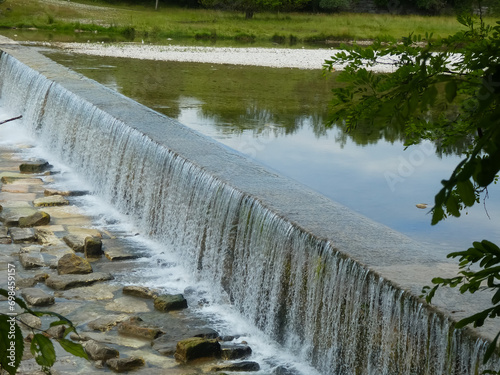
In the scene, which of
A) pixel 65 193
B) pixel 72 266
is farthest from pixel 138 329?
pixel 65 193

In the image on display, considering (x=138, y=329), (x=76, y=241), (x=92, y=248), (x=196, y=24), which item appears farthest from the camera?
(x=196, y=24)

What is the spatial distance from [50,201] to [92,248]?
7.18 ft

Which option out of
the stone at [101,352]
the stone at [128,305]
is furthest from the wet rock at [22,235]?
the stone at [101,352]

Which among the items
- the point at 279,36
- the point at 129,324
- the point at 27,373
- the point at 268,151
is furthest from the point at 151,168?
the point at 279,36

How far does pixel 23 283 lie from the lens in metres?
7.43

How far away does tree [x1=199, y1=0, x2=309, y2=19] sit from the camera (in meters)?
47.9

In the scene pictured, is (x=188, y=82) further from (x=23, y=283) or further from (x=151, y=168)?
(x=23, y=283)

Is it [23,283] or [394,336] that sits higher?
[394,336]

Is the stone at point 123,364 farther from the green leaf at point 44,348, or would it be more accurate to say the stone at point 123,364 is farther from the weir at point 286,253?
the green leaf at point 44,348

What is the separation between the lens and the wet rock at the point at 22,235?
8.75m

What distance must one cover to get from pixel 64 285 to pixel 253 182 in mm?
2046

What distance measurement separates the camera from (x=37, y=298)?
6930mm

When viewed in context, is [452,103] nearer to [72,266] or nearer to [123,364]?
[123,364]

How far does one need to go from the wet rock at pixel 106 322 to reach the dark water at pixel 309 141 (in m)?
2.62
